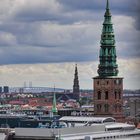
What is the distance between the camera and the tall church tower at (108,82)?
5459cm

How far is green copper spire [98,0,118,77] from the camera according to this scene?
181 ft

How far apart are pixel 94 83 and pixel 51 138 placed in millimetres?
16391

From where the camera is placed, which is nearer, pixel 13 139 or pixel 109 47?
pixel 13 139

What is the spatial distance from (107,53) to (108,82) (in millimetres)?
1607

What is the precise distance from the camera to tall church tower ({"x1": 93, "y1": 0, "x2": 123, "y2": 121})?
2149 inches

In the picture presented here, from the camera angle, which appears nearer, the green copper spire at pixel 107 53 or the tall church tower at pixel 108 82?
the tall church tower at pixel 108 82

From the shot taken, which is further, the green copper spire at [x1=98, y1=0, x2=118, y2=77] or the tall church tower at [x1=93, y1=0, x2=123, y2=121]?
the green copper spire at [x1=98, y1=0, x2=118, y2=77]

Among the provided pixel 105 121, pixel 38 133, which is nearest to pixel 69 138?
pixel 38 133

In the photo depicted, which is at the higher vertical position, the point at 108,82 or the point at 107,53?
the point at 107,53

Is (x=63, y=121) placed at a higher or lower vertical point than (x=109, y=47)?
lower

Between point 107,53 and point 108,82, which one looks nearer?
point 108,82

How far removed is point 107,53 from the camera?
55.3 metres

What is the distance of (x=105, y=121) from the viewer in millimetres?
52781

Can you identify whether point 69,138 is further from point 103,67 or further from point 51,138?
point 103,67
